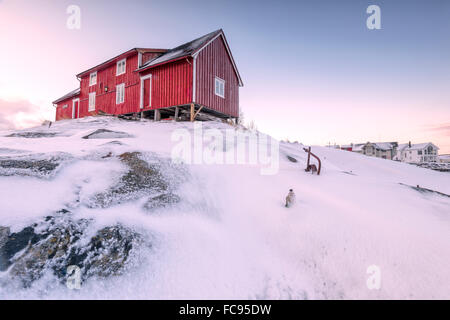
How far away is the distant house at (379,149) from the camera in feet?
172

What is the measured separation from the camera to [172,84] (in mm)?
12609

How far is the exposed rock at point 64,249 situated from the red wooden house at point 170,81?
10262 millimetres

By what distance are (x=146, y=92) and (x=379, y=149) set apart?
60945 millimetres

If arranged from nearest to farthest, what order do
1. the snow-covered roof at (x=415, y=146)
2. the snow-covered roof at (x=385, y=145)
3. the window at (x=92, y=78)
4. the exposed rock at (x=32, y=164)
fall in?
the exposed rock at (x=32, y=164), the window at (x=92, y=78), the snow-covered roof at (x=415, y=146), the snow-covered roof at (x=385, y=145)

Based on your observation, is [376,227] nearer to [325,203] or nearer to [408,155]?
[325,203]

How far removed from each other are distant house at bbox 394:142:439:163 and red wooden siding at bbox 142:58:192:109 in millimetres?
65670

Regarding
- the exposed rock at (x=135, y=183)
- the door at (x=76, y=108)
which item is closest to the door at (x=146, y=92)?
the door at (x=76, y=108)

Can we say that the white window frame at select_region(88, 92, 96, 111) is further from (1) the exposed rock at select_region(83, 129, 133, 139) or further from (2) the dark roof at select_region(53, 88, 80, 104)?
(1) the exposed rock at select_region(83, 129, 133, 139)

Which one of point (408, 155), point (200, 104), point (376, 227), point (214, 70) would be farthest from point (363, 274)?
point (408, 155)

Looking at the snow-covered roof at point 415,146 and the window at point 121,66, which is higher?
the window at point 121,66

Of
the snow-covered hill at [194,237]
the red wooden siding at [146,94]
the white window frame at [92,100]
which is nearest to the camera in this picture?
the snow-covered hill at [194,237]

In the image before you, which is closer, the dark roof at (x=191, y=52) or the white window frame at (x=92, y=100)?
the dark roof at (x=191, y=52)

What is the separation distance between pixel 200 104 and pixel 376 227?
11.1m

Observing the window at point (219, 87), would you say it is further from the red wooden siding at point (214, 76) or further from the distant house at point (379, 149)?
the distant house at point (379, 149)
